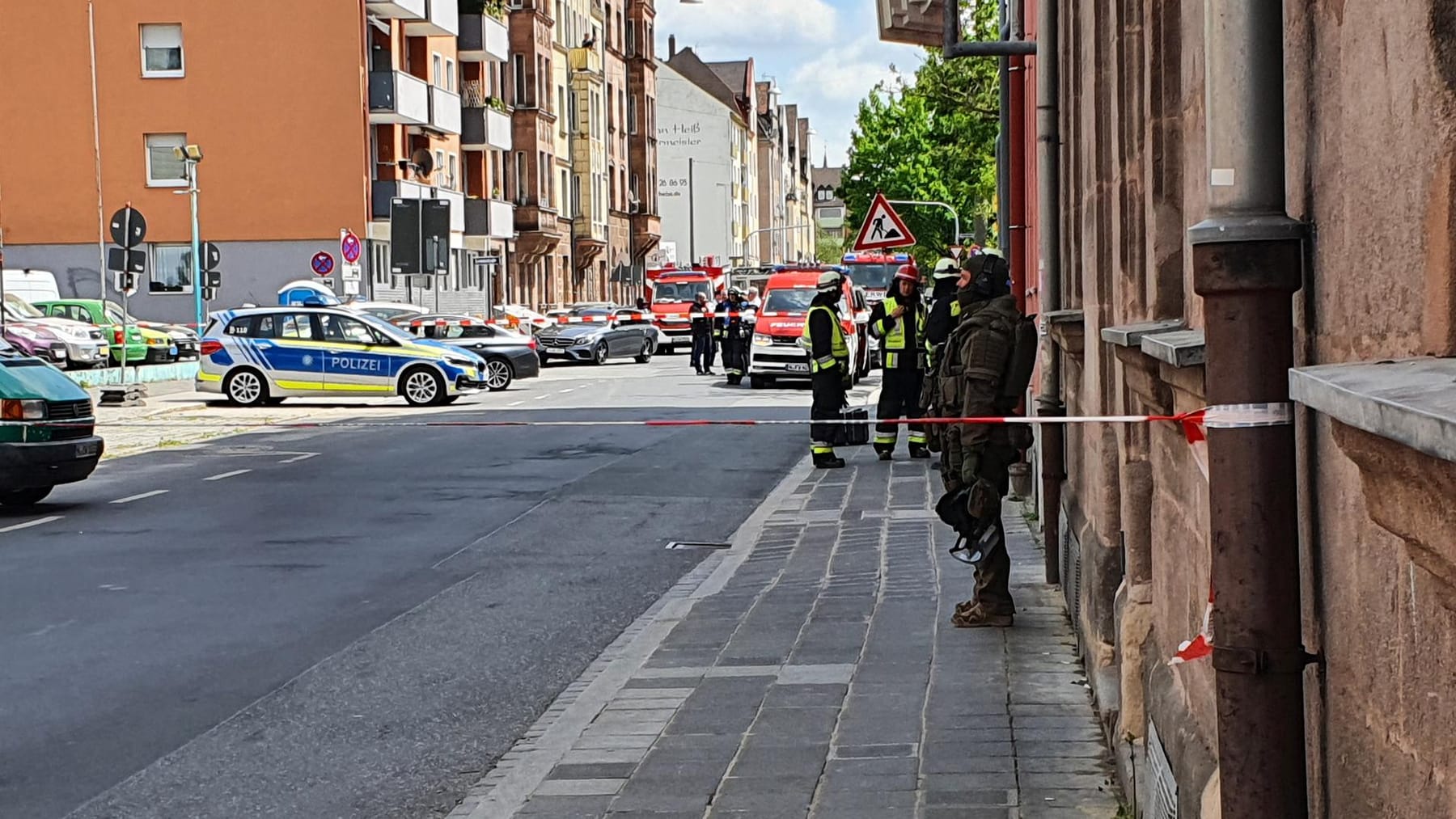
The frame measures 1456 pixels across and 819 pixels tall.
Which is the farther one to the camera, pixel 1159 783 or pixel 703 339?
pixel 703 339

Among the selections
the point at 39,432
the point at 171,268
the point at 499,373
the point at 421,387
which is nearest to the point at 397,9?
the point at 171,268

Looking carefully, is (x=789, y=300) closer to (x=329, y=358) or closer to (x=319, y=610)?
(x=329, y=358)

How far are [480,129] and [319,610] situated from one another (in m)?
54.1

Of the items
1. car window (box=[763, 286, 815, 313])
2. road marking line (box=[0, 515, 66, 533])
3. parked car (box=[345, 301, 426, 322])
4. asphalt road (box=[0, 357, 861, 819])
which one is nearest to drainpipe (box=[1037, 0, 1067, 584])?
asphalt road (box=[0, 357, 861, 819])

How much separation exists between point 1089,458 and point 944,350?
1.71 metres

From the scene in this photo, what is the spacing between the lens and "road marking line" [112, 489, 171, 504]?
51.9ft

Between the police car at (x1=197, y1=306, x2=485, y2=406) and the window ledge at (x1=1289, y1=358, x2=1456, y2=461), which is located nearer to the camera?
the window ledge at (x1=1289, y1=358, x2=1456, y2=461)

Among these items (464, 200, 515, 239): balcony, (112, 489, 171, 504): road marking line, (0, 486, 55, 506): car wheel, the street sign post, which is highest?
(464, 200, 515, 239): balcony

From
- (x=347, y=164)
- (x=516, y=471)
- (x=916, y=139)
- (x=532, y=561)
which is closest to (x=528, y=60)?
(x=347, y=164)

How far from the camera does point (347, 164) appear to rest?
51.8 metres

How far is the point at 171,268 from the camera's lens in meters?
51.9

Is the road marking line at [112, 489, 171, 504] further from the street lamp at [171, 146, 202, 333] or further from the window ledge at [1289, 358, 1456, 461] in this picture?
the street lamp at [171, 146, 202, 333]

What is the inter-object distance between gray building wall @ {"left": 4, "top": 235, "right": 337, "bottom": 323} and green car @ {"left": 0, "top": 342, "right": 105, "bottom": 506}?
36.4 meters

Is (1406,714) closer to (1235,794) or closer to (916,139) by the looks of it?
(1235,794)
